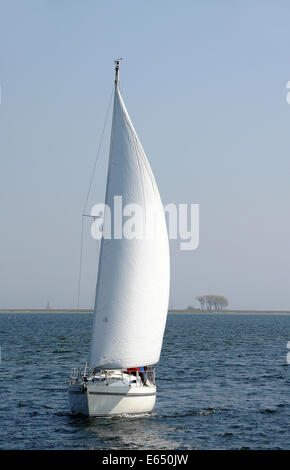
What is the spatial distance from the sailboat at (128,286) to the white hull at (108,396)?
2.4 inches

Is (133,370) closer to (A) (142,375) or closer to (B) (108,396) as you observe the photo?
(A) (142,375)

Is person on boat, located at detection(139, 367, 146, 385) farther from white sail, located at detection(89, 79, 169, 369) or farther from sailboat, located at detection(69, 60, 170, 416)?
white sail, located at detection(89, 79, 169, 369)

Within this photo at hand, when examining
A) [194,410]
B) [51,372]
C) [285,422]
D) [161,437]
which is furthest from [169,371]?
[161,437]

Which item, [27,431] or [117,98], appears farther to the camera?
[117,98]

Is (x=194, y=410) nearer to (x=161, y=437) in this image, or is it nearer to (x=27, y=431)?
(x=161, y=437)

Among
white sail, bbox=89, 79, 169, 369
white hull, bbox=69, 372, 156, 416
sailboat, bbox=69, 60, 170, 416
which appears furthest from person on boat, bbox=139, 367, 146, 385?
white hull, bbox=69, 372, 156, 416

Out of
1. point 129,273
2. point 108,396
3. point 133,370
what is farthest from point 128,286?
point 108,396

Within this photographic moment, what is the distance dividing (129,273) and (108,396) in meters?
6.36

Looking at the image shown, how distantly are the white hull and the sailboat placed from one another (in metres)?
0.06

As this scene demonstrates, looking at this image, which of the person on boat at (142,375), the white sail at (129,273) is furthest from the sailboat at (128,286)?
the person on boat at (142,375)

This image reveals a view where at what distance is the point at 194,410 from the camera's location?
36.2 metres

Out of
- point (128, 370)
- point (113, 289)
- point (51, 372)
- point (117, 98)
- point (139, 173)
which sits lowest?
point (51, 372)

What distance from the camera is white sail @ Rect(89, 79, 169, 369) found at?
3247cm
